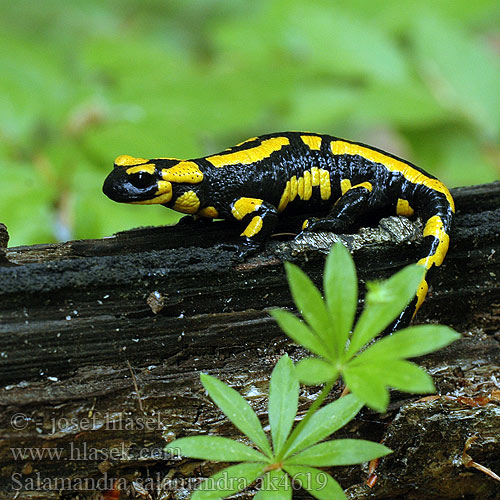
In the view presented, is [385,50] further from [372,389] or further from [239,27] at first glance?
[372,389]

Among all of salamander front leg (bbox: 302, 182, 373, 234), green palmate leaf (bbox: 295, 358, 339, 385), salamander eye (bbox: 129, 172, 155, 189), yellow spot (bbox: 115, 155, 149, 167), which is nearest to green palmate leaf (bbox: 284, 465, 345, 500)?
green palmate leaf (bbox: 295, 358, 339, 385)

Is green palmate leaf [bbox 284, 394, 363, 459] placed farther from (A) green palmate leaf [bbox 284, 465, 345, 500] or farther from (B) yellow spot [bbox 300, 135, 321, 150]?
(B) yellow spot [bbox 300, 135, 321, 150]

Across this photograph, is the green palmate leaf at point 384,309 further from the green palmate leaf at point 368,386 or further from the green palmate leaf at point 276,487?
the green palmate leaf at point 276,487

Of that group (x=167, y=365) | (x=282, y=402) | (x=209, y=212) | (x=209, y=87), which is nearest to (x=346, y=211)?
(x=209, y=212)

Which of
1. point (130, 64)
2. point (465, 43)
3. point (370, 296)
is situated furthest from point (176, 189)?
point (465, 43)

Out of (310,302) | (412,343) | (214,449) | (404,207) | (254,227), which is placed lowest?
(214,449)

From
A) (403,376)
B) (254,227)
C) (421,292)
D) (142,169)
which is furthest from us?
(142,169)

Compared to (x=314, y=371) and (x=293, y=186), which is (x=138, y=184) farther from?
(x=314, y=371)

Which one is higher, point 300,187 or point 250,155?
point 250,155
